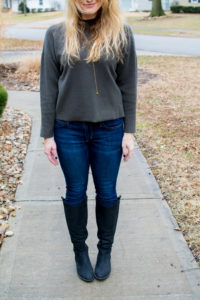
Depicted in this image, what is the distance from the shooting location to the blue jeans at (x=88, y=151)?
218 cm

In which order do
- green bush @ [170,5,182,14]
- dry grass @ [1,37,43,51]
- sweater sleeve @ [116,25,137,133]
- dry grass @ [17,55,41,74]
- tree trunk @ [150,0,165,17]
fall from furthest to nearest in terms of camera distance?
green bush @ [170,5,182,14], tree trunk @ [150,0,165,17], dry grass @ [1,37,43,51], dry grass @ [17,55,41,74], sweater sleeve @ [116,25,137,133]

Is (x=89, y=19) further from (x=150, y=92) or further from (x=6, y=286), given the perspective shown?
(x=150, y=92)

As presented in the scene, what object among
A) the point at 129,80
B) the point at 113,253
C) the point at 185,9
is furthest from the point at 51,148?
the point at 185,9

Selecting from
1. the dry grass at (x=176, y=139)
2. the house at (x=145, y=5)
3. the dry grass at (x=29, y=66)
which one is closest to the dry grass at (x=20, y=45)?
the dry grass at (x=29, y=66)

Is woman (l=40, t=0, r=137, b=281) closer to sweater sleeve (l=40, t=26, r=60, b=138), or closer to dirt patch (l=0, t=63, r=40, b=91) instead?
sweater sleeve (l=40, t=26, r=60, b=138)

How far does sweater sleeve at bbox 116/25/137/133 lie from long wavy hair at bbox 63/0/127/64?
0.05m

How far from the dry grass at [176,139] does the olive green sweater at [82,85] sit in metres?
1.39

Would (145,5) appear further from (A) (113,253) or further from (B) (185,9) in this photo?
(A) (113,253)

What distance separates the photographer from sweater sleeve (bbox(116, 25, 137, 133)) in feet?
7.04

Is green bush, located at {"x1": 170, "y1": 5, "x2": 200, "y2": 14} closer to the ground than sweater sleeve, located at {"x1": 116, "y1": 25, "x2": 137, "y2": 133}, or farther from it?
closer to the ground

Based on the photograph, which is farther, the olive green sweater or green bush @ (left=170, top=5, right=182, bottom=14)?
green bush @ (left=170, top=5, right=182, bottom=14)

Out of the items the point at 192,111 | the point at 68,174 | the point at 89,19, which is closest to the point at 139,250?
the point at 68,174

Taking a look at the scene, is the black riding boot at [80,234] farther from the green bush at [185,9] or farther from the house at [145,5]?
the house at [145,5]

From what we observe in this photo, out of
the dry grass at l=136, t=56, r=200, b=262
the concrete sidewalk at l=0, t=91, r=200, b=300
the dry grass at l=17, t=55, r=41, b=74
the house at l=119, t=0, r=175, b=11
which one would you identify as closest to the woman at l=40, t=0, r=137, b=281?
the concrete sidewalk at l=0, t=91, r=200, b=300
